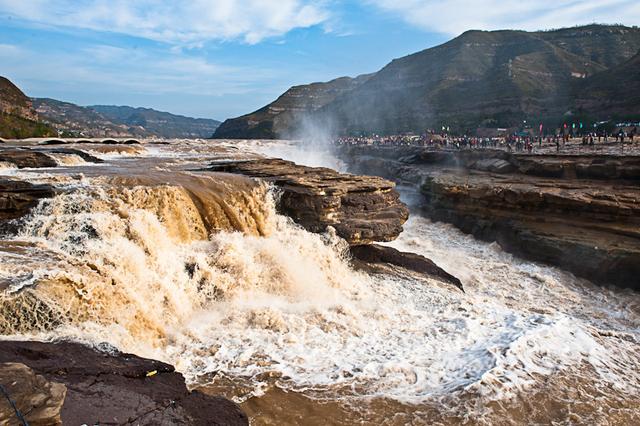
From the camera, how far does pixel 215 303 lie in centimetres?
867

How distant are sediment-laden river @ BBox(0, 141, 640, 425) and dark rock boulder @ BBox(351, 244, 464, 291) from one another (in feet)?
1.75

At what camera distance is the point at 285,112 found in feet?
338

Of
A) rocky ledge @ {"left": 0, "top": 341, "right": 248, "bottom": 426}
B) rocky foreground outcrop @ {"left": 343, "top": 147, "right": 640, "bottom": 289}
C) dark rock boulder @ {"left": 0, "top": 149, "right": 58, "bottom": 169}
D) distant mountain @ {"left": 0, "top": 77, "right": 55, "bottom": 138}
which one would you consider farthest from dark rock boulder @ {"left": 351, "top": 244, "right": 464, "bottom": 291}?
distant mountain @ {"left": 0, "top": 77, "right": 55, "bottom": 138}

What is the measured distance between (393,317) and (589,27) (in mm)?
111218

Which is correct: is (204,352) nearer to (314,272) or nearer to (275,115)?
(314,272)

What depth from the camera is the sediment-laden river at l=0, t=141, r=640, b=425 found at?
19.5 feet

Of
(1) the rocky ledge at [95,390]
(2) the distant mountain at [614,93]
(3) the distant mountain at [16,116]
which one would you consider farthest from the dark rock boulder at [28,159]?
(2) the distant mountain at [614,93]

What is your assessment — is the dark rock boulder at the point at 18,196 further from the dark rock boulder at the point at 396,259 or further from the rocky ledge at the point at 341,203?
the dark rock boulder at the point at 396,259

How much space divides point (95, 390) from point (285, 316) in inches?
174

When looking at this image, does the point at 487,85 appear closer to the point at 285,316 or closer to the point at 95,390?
the point at 285,316

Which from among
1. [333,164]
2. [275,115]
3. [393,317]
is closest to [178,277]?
[393,317]

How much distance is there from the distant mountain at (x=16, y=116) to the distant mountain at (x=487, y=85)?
37.6 m

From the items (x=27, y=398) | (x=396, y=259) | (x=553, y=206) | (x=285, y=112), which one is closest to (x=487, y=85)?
(x=285, y=112)

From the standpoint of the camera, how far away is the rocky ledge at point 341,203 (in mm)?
11906
